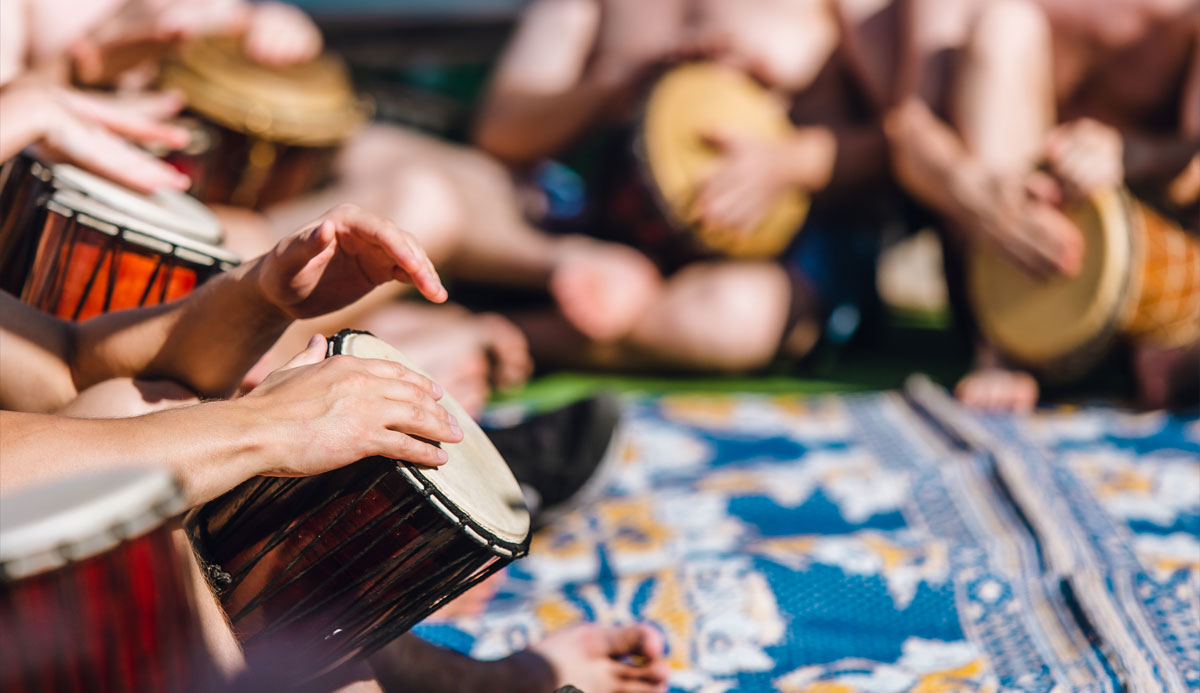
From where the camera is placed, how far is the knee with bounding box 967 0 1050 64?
6.26ft

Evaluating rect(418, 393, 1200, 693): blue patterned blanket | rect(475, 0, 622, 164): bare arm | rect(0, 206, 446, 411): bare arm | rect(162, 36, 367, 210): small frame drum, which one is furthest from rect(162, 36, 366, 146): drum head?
rect(0, 206, 446, 411): bare arm

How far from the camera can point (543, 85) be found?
2.38m

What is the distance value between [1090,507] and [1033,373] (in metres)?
0.57

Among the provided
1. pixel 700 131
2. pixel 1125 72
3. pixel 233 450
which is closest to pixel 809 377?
pixel 700 131

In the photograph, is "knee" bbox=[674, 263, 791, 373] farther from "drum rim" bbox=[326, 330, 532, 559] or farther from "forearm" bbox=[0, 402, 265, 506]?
"forearm" bbox=[0, 402, 265, 506]

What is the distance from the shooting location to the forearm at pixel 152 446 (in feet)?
2.21

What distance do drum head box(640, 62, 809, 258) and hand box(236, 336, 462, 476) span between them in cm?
126

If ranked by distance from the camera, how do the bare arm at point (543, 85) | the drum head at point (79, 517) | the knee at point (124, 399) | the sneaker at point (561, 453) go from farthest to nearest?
the bare arm at point (543, 85) < the sneaker at point (561, 453) < the knee at point (124, 399) < the drum head at point (79, 517)

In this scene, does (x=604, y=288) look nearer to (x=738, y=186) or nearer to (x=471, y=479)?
(x=738, y=186)

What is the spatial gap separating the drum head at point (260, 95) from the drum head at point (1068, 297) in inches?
46.0

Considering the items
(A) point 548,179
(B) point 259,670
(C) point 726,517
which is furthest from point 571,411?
(A) point 548,179

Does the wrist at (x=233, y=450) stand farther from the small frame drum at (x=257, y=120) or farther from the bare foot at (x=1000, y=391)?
the bare foot at (x=1000, y=391)

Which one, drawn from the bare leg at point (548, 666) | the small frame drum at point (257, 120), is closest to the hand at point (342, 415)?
the bare leg at point (548, 666)

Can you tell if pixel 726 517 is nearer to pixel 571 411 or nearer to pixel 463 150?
pixel 571 411
